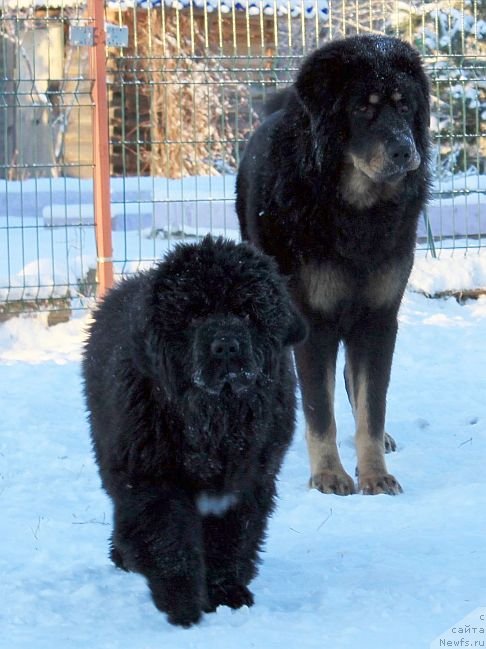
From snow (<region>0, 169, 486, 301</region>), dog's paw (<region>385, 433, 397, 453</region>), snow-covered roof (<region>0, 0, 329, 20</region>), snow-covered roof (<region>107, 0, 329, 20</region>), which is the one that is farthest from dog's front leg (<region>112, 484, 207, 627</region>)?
snow-covered roof (<region>107, 0, 329, 20</region>)

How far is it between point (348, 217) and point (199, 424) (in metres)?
1.74

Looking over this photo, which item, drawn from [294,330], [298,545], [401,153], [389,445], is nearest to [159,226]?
[389,445]

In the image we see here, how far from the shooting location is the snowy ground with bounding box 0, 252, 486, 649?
293cm

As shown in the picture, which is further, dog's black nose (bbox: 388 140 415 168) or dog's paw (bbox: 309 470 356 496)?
dog's paw (bbox: 309 470 356 496)

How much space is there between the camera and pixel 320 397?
4699mm

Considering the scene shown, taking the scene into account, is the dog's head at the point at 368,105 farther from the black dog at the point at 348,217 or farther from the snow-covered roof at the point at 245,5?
Result: the snow-covered roof at the point at 245,5

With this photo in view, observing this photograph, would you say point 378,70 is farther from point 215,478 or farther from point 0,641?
point 0,641

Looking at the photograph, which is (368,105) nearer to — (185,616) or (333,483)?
(333,483)

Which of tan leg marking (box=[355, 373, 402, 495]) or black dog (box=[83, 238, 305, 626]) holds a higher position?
black dog (box=[83, 238, 305, 626])

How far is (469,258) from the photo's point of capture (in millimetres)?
8727

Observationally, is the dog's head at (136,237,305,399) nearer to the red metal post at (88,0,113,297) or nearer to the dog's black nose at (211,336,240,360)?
the dog's black nose at (211,336,240,360)

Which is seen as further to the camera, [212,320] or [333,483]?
[333,483]

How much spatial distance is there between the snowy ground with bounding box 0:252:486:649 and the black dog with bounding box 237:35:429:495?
0.35 m

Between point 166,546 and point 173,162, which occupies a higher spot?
point 173,162
